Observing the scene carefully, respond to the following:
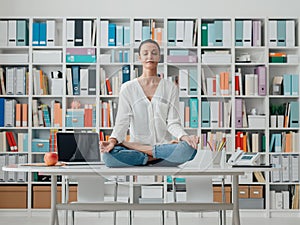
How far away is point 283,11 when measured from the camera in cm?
629

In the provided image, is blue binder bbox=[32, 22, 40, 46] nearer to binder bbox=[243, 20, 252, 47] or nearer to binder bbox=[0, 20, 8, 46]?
binder bbox=[0, 20, 8, 46]

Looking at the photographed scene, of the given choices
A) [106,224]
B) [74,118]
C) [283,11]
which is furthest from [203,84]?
[283,11]

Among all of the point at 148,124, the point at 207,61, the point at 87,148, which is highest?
the point at 207,61

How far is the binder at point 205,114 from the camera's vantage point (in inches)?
113

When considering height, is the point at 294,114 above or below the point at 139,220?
above

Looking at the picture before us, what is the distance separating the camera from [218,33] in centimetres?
606

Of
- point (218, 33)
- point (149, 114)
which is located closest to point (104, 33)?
point (218, 33)

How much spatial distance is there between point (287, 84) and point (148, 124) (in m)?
3.70

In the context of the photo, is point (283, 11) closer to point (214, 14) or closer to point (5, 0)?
point (214, 14)

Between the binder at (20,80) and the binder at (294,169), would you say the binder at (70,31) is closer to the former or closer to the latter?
the binder at (20,80)

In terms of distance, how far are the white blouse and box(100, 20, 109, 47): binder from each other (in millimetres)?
3290

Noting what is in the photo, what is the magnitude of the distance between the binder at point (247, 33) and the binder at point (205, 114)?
3190 mm

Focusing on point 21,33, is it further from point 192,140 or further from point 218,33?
point 192,140

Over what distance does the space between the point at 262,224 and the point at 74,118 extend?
9.72 feet
